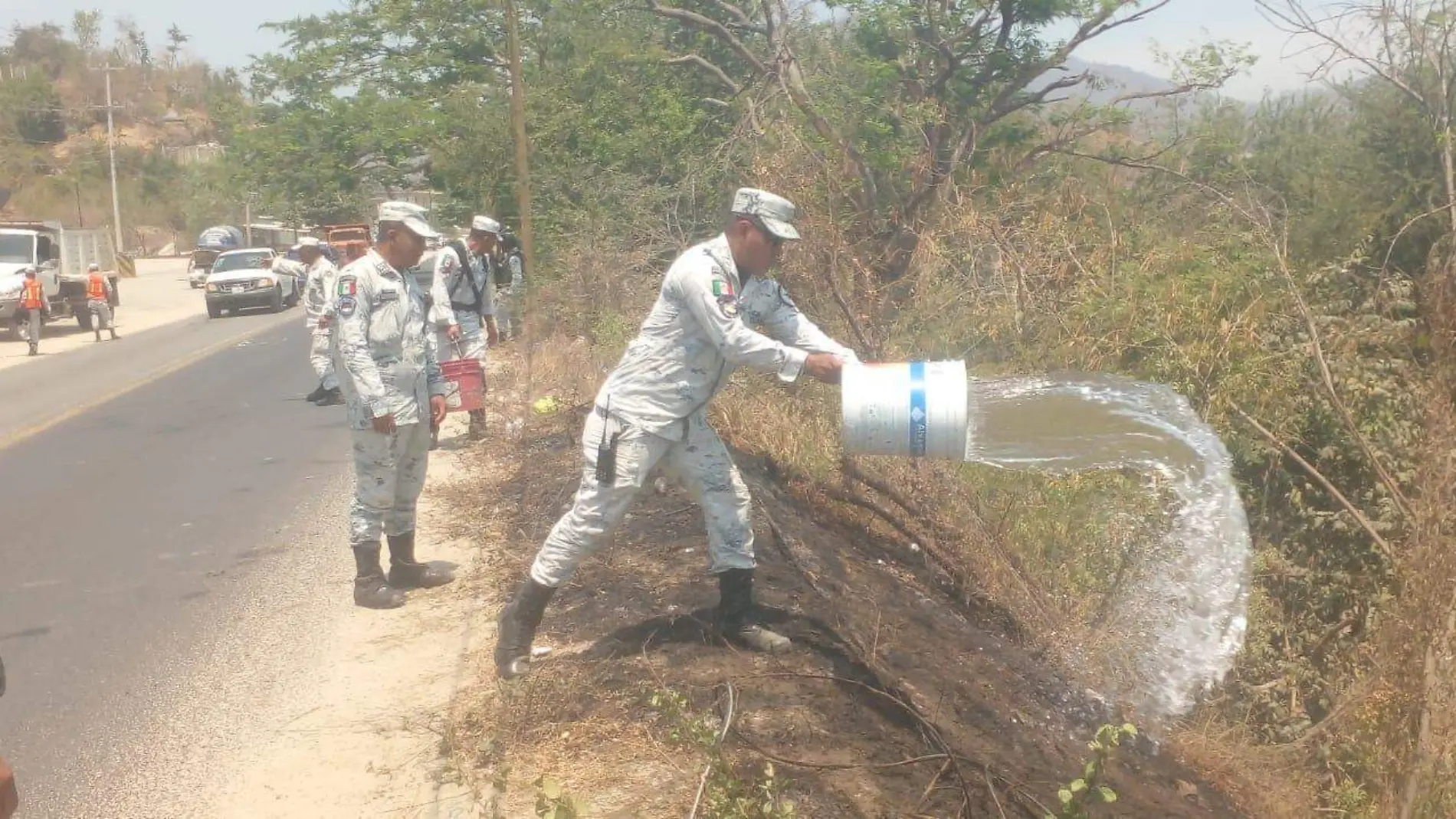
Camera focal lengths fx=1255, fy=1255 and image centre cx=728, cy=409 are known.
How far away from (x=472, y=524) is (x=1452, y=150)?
289 inches

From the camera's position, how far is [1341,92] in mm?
9055

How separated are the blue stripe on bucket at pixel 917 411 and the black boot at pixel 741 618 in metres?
0.90

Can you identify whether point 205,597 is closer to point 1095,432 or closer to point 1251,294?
point 1095,432

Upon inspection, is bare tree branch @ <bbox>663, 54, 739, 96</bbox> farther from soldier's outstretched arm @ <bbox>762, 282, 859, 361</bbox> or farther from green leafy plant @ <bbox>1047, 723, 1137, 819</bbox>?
green leafy plant @ <bbox>1047, 723, 1137, 819</bbox>

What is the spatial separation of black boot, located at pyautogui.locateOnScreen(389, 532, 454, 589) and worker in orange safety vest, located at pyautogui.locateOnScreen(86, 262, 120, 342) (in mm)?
19131

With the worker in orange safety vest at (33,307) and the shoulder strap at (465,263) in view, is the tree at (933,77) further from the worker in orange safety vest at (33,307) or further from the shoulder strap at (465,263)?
the worker in orange safety vest at (33,307)

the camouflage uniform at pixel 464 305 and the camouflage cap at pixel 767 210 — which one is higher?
the camouflage cap at pixel 767 210

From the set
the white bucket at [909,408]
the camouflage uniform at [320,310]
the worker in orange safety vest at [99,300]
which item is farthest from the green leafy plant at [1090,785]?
the worker in orange safety vest at [99,300]

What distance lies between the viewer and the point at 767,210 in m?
4.46

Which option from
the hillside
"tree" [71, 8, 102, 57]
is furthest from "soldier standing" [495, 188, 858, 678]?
"tree" [71, 8, 102, 57]

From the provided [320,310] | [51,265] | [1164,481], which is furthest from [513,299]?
[51,265]

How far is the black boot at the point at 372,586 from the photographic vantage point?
5.80 m

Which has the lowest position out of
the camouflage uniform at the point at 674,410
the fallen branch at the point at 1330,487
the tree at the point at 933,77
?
the fallen branch at the point at 1330,487

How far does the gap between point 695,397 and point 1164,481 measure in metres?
2.47
